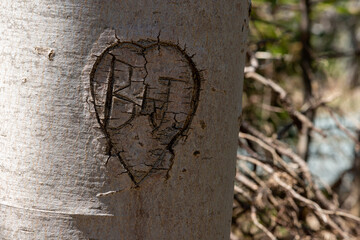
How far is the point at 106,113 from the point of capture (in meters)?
0.62

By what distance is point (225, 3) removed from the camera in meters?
0.67

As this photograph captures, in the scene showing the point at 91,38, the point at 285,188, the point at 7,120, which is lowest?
the point at 285,188

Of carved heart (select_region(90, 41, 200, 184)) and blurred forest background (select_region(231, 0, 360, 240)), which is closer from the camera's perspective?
carved heart (select_region(90, 41, 200, 184))

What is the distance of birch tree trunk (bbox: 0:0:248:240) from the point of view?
609 millimetres

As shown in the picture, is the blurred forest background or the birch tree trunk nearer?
the birch tree trunk

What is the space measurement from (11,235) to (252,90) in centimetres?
177

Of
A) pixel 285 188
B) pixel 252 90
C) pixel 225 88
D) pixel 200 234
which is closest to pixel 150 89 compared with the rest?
pixel 225 88

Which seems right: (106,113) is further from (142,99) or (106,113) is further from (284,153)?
(284,153)

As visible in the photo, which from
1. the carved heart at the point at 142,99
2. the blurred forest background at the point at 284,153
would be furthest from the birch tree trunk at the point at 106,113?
the blurred forest background at the point at 284,153

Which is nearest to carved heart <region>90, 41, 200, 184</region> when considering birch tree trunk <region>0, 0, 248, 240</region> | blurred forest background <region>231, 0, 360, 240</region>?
birch tree trunk <region>0, 0, 248, 240</region>

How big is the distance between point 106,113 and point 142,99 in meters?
0.05

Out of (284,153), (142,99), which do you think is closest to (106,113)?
(142,99)

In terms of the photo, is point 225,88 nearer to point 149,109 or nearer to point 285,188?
point 149,109

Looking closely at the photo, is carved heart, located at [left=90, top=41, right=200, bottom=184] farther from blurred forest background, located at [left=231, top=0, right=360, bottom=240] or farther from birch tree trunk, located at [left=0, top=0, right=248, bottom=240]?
blurred forest background, located at [left=231, top=0, right=360, bottom=240]
